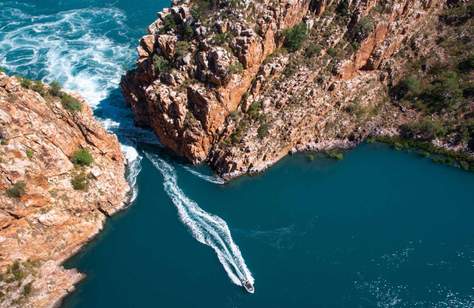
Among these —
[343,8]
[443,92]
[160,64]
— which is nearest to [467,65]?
[443,92]

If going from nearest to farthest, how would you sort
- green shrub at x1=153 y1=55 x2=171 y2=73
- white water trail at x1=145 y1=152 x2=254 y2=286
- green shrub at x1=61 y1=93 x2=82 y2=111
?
white water trail at x1=145 y1=152 x2=254 y2=286
green shrub at x1=61 y1=93 x2=82 y2=111
green shrub at x1=153 y1=55 x2=171 y2=73

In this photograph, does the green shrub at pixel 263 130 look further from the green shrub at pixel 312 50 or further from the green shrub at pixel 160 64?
the green shrub at pixel 160 64

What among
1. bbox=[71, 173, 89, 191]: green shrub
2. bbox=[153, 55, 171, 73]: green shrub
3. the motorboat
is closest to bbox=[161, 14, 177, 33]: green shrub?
bbox=[153, 55, 171, 73]: green shrub

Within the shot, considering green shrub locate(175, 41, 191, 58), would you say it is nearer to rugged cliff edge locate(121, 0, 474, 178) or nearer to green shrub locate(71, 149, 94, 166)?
rugged cliff edge locate(121, 0, 474, 178)

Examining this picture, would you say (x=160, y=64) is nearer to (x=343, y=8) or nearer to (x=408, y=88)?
(x=343, y=8)

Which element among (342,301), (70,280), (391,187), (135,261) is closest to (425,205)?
(391,187)

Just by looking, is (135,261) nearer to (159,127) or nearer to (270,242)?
(270,242)
